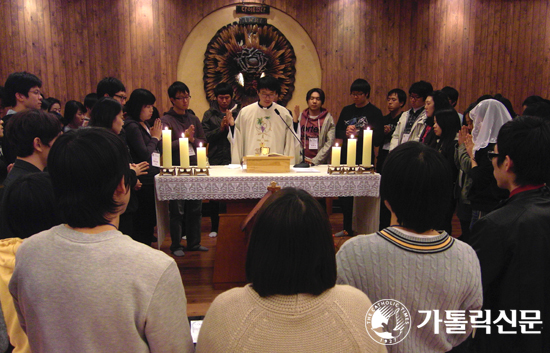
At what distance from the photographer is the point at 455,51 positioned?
635 centimetres

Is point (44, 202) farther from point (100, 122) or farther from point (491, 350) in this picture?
point (491, 350)

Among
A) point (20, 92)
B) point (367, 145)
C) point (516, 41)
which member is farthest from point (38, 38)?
point (516, 41)

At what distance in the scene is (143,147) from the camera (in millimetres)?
3234

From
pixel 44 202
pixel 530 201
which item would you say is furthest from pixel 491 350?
pixel 44 202

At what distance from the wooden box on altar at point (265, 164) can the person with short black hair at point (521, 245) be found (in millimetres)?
2017

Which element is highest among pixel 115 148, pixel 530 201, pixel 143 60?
pixel 143 60

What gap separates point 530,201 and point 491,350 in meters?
0.58

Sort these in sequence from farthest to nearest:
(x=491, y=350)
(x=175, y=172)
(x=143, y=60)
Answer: (x=143, y=60) → (x=175, y=172) → (x=491, y=350)

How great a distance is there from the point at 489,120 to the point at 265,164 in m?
1.68

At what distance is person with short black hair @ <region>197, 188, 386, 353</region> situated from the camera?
0.82 meters

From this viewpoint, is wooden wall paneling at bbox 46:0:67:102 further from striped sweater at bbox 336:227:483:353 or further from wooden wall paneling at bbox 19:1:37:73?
striped sweater at bbox 336:227:483:353

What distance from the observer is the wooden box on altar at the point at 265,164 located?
3.34 meters

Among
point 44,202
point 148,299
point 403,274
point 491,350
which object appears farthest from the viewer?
point 491,350

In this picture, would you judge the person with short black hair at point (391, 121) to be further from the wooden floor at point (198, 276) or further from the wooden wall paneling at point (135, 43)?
the wooden wall paneling at point (135, 43)
